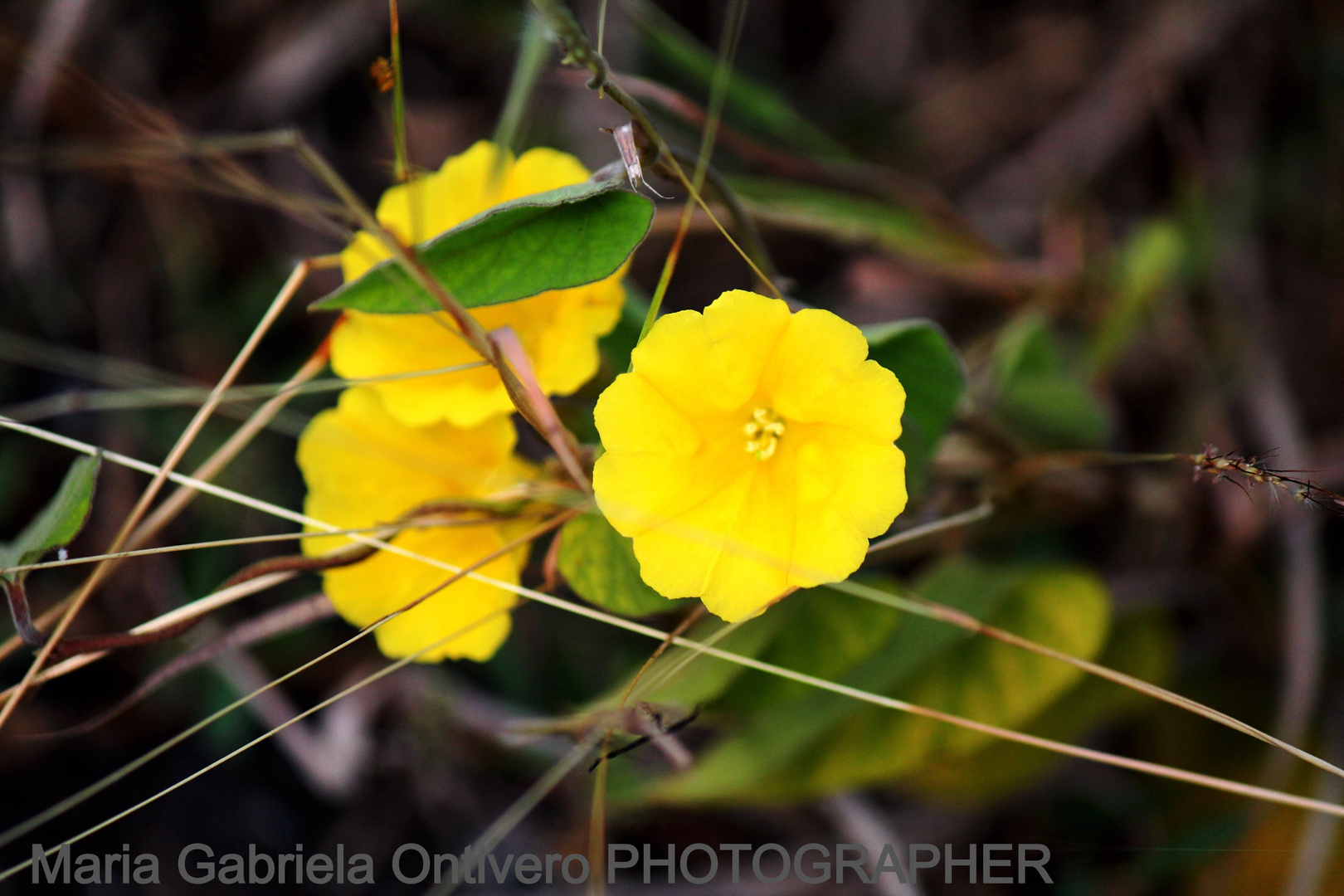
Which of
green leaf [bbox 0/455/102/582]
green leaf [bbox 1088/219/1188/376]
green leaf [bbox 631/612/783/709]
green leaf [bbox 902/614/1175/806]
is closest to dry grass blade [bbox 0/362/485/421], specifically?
green leaf [bbox 0/455/102/582]

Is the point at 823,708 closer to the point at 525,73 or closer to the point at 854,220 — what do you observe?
the point at 854,220

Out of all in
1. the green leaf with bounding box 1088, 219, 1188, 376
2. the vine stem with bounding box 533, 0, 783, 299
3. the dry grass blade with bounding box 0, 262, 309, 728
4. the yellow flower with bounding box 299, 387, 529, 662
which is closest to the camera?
the vine stem with bounding box 533, 0, 783, 299

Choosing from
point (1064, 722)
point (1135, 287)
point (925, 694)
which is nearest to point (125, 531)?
point (925, 694)

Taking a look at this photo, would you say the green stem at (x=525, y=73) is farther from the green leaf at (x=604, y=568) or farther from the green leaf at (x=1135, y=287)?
Answer: the green leaf at (x=1135, y=287)

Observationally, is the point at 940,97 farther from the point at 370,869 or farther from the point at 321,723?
the point at 370,869

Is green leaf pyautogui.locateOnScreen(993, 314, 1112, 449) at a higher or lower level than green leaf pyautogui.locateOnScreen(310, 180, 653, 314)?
higher

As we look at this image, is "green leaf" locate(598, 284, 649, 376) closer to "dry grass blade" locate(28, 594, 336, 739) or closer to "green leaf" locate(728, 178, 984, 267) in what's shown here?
"green leaf" locate(728, 178, 984, 267)
